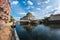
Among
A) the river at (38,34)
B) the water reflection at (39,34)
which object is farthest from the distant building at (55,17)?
the water reflection at (39,34)

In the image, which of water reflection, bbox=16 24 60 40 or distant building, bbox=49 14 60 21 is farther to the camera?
distant building, bbox=49 14 60 21

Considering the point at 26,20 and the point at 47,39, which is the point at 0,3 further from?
the point at 26,20

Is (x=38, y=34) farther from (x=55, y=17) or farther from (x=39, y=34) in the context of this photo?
(x=55, y=17)

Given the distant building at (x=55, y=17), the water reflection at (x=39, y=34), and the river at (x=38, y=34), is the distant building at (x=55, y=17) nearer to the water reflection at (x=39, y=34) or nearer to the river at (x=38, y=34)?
the river at (x=38, y=34)

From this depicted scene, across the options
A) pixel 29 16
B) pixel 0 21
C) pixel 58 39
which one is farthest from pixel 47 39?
pixel 29 16

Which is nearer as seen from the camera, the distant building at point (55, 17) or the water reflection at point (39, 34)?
the water reflection at point (39, 34)

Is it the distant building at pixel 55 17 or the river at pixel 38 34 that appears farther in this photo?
the distant building at pixel 55 17

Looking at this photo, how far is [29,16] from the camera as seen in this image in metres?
38.9

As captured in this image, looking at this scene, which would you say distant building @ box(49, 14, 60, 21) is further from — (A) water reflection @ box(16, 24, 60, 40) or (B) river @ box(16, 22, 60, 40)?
(A) water reflection @ box(16, 24, 60, 40)

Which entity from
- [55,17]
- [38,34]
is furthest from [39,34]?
[55,17]

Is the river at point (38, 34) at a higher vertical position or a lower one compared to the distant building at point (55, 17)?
lower

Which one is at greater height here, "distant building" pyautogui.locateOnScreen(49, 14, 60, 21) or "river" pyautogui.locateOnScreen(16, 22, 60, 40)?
"distant building" pyautogui.locateOnScreen(49, 14, 60, 21)

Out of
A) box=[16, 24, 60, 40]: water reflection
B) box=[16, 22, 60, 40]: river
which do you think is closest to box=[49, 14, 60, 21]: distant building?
box=[16, 22, 60, 40]: river

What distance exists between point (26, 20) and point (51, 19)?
691cm
